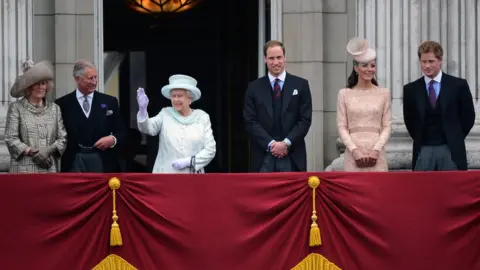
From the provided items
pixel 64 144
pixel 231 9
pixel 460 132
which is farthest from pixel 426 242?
pixel 231 9

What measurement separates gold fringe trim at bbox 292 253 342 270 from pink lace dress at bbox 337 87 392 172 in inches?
54.0

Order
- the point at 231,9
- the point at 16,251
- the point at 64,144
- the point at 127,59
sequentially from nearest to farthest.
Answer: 1. the point at 16,251
2. the point at 64,144
3. the point at 231,9
4. the point at 127,59

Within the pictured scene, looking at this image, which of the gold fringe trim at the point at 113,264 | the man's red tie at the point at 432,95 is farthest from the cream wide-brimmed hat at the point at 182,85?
the man's red tie at the point at 432,95

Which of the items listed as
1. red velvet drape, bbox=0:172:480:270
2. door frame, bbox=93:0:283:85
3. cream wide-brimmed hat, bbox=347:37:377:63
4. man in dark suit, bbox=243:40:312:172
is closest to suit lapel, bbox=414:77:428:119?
cream wide-brimmed hat, bbox=347:37:377:63

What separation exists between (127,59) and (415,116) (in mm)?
9090

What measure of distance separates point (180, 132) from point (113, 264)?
1.77 m

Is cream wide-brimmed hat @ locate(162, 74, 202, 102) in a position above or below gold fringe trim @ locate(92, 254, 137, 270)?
above

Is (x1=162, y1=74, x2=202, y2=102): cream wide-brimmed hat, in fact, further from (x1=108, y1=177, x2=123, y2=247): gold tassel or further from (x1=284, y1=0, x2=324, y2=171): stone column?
(x1=284, y1=0, x2=324, y2=171): stone column

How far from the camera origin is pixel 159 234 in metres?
13.2

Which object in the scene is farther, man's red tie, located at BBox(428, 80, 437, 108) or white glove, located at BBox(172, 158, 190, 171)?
man's red tie, located at BBox(428, 80, 437, 108)

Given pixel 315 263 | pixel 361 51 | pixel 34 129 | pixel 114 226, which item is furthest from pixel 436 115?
pixel 34 129

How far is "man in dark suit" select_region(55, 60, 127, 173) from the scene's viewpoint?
47.7 feet

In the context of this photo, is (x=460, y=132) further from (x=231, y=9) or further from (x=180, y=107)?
(x=231, y=9)

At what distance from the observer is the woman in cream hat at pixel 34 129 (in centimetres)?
1412
